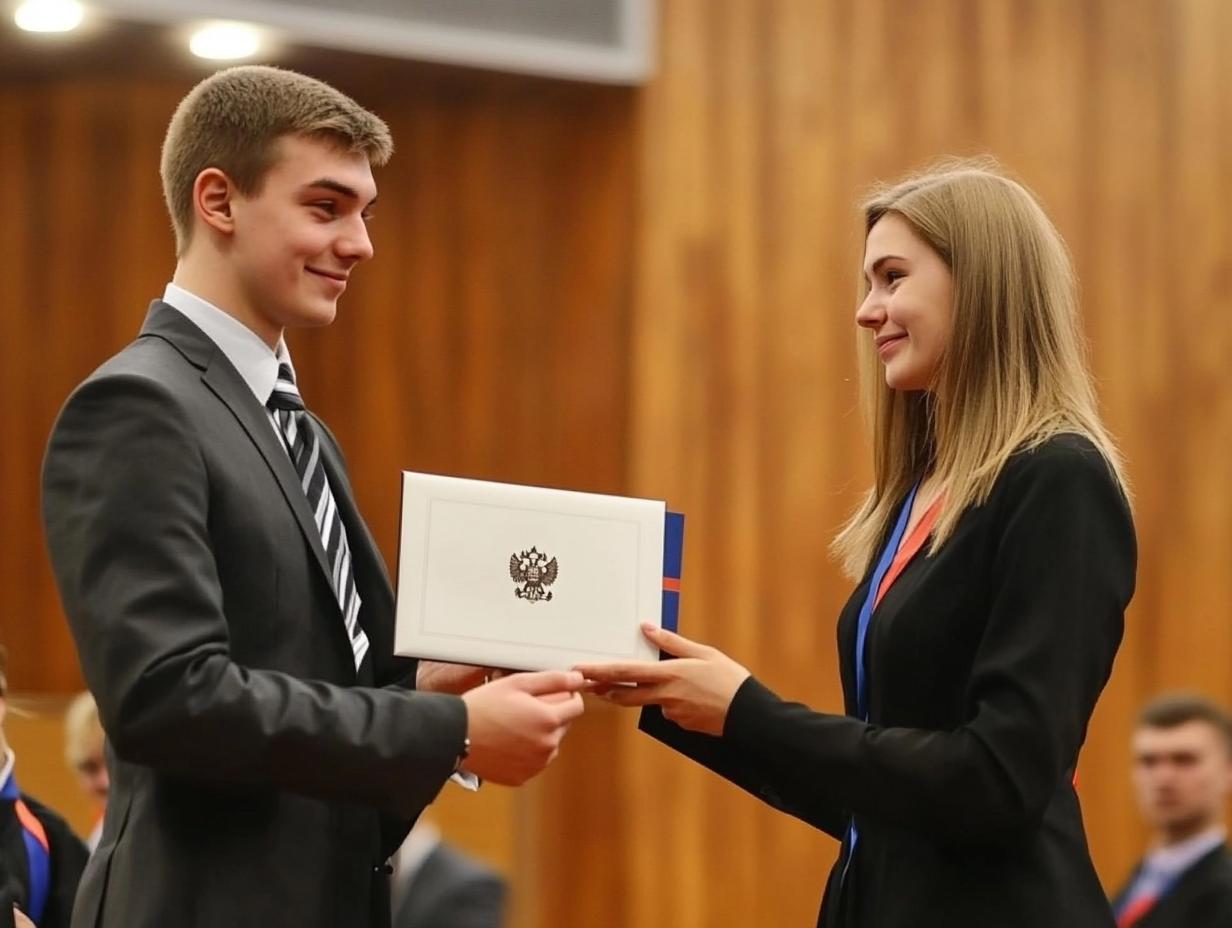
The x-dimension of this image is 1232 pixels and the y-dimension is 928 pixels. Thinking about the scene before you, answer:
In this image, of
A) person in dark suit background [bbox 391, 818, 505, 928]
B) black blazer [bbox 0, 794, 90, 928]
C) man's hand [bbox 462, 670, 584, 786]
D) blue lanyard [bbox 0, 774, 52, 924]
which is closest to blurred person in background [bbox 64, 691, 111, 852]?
person in dark suit background [bbox 391, 818, 505, 928]

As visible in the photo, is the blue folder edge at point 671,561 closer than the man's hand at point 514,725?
No

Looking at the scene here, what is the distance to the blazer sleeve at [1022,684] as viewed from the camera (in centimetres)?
245

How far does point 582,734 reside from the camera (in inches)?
235

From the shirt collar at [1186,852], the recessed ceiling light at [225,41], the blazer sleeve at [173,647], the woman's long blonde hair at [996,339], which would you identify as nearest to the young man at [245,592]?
the blazer sleeve at [173,647]

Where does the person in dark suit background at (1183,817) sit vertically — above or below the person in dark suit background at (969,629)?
below

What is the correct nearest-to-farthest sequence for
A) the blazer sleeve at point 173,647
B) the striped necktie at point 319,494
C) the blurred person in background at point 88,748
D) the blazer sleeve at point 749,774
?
the blazer sleeve at point 173,647, the striped necktie at point 319,494, the blazer sleeve at point 749,774, the blurred person in background at point 88,748

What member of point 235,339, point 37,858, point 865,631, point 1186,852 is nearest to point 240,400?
point 235,339

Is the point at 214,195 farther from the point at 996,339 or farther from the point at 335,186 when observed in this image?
the point at 996,339

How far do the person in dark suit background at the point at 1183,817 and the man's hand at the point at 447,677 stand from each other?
101 inches

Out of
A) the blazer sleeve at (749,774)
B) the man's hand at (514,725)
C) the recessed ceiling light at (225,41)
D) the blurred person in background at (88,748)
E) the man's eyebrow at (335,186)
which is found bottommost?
the blurred person in background at (88,748)

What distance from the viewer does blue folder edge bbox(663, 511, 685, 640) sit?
2.80 m

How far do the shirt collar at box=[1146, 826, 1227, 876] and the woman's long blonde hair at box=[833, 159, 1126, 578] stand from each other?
2.53m

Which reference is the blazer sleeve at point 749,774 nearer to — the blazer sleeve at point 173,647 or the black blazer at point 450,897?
the blazer sleeve at point 173,647

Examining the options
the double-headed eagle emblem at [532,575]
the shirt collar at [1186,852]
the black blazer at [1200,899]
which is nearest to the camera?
the double-headed eagle emblem at [532,575]
